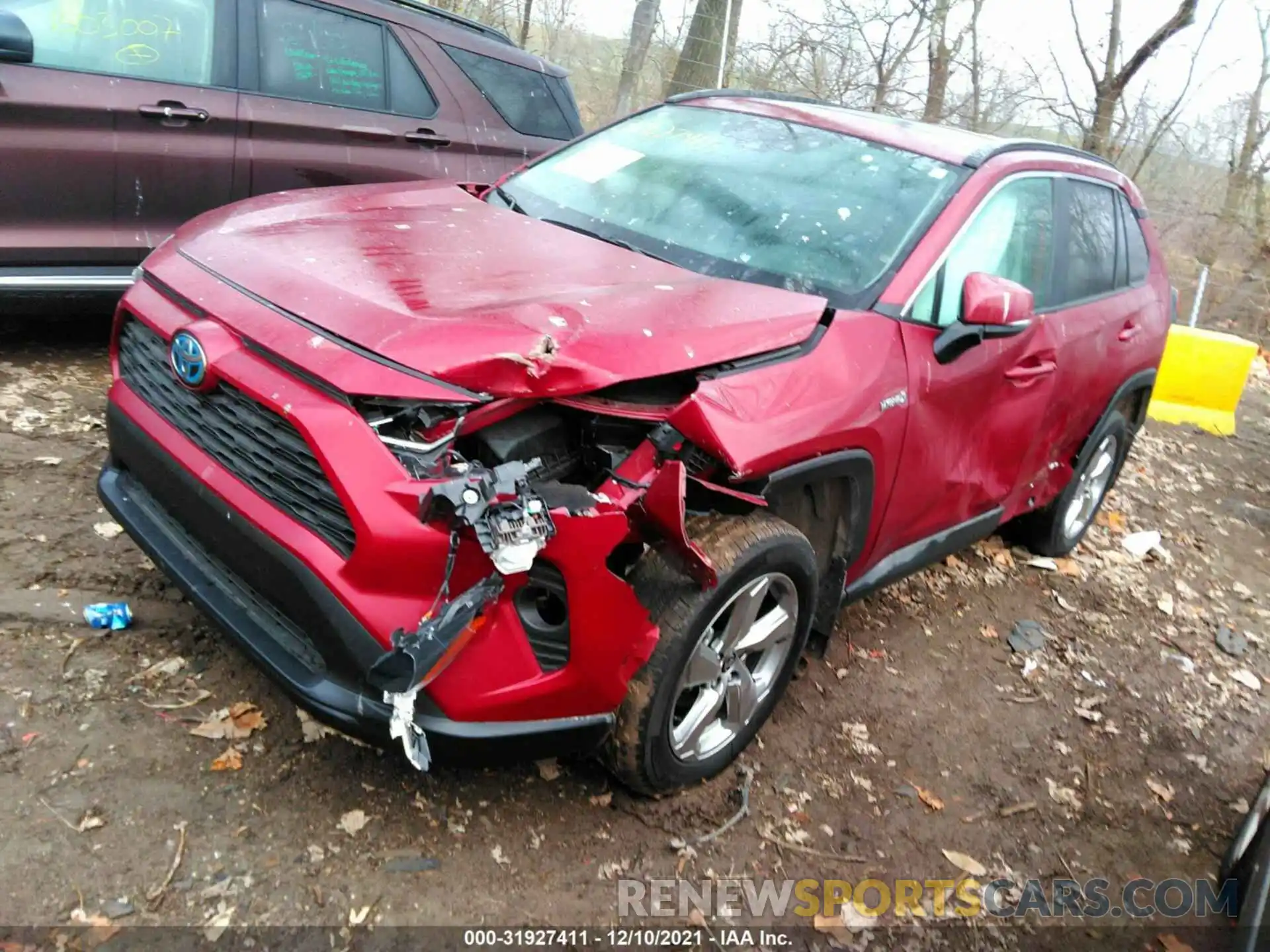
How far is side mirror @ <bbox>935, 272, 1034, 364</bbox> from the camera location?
9.75 feet

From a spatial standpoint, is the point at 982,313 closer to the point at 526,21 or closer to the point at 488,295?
the point at 488,295

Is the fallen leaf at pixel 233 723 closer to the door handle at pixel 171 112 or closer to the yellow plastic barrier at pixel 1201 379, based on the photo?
the door handle at pixel 171 112

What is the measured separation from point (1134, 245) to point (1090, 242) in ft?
2.07

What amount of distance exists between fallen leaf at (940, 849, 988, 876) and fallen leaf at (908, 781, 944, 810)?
0.18 m

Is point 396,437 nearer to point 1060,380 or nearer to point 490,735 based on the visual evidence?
point 490,735

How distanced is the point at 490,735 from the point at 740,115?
2.72m

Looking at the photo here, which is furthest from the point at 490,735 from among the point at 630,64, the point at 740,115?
the point at 630,64

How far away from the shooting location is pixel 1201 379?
7.97 metres

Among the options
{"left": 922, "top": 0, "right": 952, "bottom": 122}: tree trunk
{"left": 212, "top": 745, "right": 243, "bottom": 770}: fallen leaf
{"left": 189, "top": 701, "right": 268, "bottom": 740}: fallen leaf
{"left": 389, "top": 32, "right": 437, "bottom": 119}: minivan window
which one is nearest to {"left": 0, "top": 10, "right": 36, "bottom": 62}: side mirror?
{"left": 389, "top": 32, "right": 437, "bottom": 119}: minivan window

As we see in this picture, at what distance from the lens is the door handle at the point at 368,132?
4980mm

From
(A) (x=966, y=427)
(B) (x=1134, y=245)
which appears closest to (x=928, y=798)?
(A) (x=966, y=427)

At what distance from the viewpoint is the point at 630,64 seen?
1189 centimetres

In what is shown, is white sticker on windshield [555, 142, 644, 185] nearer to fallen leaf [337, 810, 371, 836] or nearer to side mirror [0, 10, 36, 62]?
side mirror [0, 10, 36, 62]

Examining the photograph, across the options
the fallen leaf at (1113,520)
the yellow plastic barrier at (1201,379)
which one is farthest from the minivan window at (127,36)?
the yellow plastic barrier at (1201,379)
